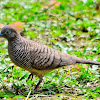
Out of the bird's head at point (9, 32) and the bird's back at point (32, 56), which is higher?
the bird's head at point (9, 32)

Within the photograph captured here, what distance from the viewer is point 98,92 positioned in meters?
4.97

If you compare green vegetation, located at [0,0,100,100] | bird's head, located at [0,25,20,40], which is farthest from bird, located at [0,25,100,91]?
green vegetation, located at [0,0,100,100]

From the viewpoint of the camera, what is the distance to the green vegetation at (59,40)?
4.97 m

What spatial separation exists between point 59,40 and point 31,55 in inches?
92.0

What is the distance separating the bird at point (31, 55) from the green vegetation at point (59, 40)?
0.30 metres

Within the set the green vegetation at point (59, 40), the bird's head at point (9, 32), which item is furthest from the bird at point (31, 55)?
the green vegetation at point (59, 40)

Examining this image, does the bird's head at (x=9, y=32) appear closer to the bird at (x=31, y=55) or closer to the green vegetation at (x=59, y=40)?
A: the bird at (x=31, y=55)

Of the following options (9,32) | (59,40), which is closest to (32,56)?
(9,32)

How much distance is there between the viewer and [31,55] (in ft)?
15.8

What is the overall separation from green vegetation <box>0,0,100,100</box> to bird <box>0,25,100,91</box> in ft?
0.98

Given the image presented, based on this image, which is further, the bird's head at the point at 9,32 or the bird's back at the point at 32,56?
the bird's head at the point at 9,32

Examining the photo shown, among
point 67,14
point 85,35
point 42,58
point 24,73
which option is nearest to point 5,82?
point 24,73

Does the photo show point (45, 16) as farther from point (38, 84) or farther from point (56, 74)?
point (38, 84)

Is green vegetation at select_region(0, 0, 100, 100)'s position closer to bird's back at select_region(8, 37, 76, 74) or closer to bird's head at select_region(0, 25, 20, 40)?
bird's back at select_region(8, 37, 76, 74)
